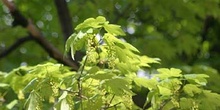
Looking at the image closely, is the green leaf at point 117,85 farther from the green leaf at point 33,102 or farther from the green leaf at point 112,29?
the green leaf at point 33,102

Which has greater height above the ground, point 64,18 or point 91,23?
point 64,18

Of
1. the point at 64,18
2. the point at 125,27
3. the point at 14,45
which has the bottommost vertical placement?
the point at 14,45

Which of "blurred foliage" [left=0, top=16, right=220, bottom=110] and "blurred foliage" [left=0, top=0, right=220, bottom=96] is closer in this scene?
"blurred foliage" [left=0, top=16, right=220, bottom=110]

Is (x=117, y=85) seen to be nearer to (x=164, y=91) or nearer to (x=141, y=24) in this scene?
(x=164, y=91)

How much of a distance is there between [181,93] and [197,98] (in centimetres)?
8

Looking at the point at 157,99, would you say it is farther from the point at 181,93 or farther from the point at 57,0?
the point at 57,0

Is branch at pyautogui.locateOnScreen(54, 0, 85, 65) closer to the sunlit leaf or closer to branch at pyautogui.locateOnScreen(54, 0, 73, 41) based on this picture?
branch at pyautogui.locateOnScreen(54, 0, 73, 41)

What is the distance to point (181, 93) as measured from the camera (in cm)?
229

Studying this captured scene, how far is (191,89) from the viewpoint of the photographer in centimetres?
225

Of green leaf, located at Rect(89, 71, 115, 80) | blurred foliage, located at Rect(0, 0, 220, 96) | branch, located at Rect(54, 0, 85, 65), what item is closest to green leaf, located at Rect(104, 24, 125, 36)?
green leaf, located at Rect(89, 71, 115, 80)

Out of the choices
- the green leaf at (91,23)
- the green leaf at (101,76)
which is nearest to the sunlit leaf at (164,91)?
the green leaf at (101,76)

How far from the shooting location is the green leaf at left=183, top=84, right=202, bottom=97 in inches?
87.9

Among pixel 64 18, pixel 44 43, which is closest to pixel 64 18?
pixel 64 18

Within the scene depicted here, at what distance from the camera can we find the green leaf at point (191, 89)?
2232mm
